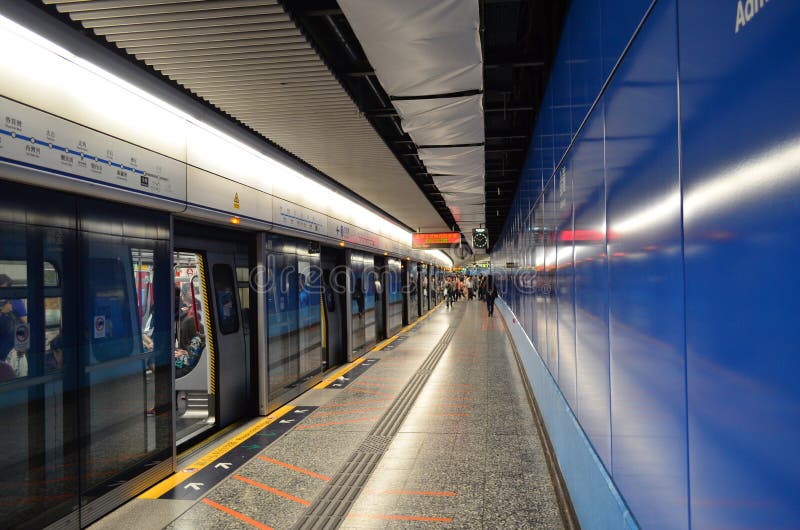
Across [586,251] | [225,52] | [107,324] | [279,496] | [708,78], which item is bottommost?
[279,496]

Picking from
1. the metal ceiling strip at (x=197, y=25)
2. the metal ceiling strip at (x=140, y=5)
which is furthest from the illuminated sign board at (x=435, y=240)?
the metal ceiling strip at (x=140, y=5)

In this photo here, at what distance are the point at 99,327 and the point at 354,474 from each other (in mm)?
2215

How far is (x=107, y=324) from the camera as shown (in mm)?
3496

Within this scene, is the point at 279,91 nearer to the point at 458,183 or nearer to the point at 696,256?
the point at 696,256

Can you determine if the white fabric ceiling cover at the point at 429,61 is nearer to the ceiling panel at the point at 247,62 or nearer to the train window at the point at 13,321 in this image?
the ceiling panel at the point at 247,62

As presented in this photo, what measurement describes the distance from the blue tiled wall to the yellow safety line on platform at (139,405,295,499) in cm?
323

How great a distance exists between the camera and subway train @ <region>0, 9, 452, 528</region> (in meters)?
2.83

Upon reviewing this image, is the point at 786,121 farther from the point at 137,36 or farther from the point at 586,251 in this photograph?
the point at 137,36

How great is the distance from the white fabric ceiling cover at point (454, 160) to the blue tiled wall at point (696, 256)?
10.3 feet

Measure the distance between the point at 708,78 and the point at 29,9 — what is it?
3359 millimetres

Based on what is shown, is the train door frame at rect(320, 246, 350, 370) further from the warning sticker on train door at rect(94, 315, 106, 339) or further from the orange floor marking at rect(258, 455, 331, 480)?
the warning sticker on train door at rect(94, 315, 106, 339)

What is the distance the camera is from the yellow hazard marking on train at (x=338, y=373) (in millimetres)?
7641

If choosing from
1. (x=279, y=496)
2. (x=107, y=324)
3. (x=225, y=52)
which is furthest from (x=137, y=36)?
(x=279, y=496)

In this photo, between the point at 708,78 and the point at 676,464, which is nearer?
the point at 708,78
